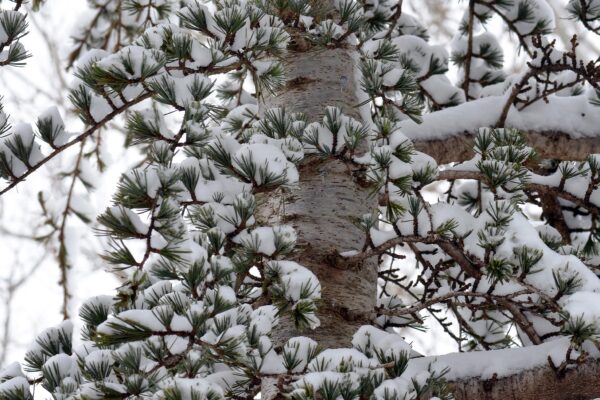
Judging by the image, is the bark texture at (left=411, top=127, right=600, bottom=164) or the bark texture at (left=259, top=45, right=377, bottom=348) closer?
the bark texture at (left=259, top=45, right=377, bottom=348)

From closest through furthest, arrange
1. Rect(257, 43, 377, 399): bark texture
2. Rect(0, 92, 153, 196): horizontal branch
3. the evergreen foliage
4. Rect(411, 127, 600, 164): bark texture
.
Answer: the evergreen foliage, Rect(0, 92, 153, 196): horizontal branch, Rect(257, 43, 377, 399): bark texture, Rect(411, 127, 600, 164): bark texture

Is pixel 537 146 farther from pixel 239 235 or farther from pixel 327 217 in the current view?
pixel 239 235

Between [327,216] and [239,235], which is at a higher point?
[327,216]

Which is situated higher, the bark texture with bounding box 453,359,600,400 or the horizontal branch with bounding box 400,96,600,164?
the horizontal branch with bounding box 400,96,600,164

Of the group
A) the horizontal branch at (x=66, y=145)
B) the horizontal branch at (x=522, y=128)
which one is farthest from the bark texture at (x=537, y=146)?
the horizontal branch at (x=66, y=145)

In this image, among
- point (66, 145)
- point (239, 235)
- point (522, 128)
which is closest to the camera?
point (239, 235)

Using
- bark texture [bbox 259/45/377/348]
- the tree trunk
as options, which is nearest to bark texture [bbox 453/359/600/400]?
the tree trunk

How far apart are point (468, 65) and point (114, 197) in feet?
6.68

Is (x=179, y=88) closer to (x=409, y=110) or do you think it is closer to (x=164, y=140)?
(x=164, y=140)

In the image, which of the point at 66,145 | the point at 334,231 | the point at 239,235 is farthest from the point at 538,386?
the point at 66,145

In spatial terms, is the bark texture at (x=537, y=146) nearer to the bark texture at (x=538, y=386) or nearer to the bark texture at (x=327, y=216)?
the bark texture at (x=327, y=216)

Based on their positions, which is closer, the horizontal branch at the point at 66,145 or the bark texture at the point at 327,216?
the horizontal branch at the point at 66,145

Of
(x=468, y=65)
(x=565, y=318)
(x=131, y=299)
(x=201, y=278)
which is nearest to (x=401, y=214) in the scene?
(x=565, y=318)

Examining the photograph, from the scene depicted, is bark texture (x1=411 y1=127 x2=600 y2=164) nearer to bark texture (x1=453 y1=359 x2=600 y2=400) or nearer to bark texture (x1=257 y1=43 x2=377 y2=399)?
bark texture (x1=257 y1=43 x2=377 y2=399)
